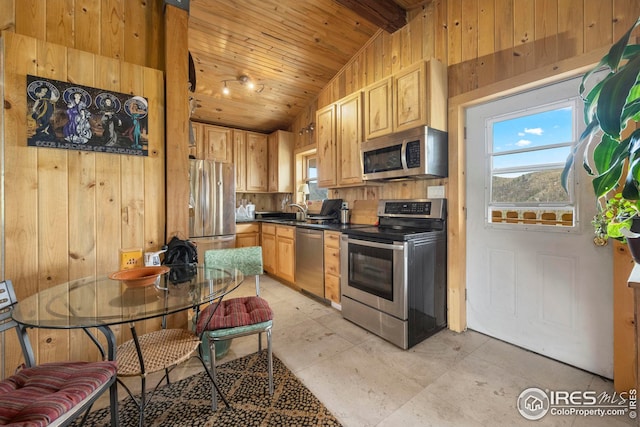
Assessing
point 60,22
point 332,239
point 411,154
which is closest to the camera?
point 60,22

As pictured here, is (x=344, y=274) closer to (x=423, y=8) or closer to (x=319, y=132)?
(x=319, y=132)

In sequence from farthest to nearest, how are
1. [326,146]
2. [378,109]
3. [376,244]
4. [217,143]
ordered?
[217,143] < [326,146] < [378,109] < [376,244]

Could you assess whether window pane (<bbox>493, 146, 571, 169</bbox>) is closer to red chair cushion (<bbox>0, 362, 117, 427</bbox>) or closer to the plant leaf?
the plant leaf

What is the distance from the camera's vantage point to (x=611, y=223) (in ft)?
3.32

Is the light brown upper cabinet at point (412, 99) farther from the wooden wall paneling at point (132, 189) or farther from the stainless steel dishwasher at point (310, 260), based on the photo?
the wooden wall paneling at point (132, 189)

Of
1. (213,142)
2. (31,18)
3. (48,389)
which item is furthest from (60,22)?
(213,142)

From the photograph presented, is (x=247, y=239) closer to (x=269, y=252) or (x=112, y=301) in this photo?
(x=269, y=252)

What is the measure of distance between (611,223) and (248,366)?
2.16 m

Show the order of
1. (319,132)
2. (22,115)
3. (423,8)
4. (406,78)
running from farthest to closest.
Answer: (319,132)
(423,8)
(406,78)
(22,115)

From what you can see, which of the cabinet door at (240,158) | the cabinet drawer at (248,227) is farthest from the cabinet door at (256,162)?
the cabinet drawer at (248,227)

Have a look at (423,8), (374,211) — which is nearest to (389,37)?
(423,8)

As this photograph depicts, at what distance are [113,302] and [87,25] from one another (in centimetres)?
179

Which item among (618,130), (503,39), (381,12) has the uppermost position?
(381,12)

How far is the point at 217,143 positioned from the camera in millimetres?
4488
